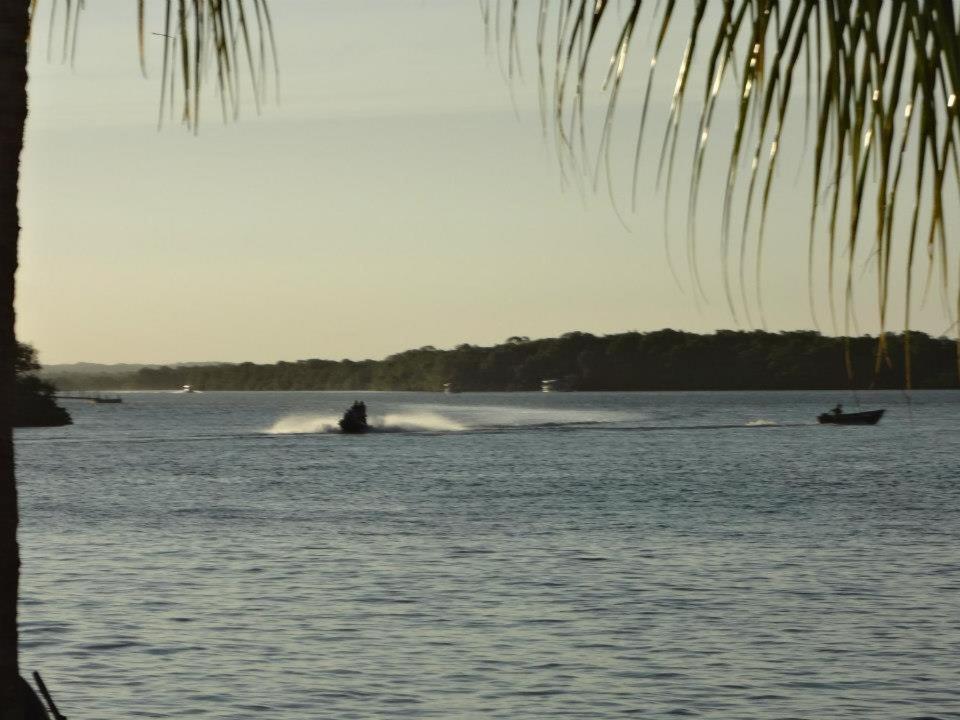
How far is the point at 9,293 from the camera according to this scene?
11.0 ft

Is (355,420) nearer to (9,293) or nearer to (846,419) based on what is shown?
(846,419)

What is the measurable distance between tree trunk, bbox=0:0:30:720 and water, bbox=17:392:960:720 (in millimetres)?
1933

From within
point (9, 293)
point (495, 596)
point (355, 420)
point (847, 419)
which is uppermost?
point (9, 293)

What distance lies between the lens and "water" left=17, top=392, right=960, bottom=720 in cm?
1956

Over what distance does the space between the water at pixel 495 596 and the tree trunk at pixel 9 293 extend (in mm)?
1933

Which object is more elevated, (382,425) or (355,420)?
(355,420)

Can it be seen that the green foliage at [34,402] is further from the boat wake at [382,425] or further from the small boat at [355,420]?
the small boat at [355,420]

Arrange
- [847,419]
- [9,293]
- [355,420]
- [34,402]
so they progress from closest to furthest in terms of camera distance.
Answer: [9,293], [355,420], [847,419], [34,402]

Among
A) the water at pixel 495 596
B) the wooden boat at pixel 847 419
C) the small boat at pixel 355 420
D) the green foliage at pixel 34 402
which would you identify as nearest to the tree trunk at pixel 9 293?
the water at pixel 495 596

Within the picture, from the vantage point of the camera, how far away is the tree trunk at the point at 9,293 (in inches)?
129

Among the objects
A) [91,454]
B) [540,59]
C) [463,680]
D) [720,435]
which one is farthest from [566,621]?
[720,435]

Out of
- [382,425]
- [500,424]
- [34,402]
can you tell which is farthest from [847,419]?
[34,402]

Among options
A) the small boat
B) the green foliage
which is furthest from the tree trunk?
the green foliage

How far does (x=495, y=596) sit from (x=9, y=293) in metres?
25.9
